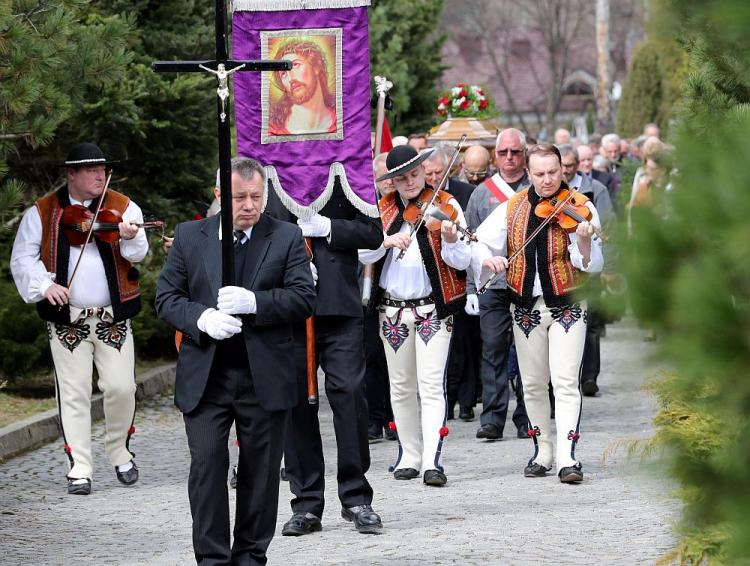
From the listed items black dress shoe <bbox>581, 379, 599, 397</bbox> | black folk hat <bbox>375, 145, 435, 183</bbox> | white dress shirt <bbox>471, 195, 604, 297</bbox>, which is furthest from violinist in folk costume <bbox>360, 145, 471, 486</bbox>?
black dress shoe <bbox>581, 379, 599, 397</bbox>

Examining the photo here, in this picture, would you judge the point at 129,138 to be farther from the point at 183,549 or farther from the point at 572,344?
the point at 183,549

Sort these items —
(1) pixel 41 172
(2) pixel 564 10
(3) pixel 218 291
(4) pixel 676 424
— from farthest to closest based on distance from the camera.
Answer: (2) pixel 564 10, (1) pixel 41 172, (3) pixel 218 291, (4) pixel 676 424

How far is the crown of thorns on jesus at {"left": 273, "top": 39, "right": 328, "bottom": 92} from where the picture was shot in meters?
7.38

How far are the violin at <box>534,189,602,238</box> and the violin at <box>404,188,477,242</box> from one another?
0.45 metres

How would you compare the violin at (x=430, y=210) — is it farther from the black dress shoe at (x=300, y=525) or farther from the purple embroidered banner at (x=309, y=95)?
the black dress shoe at (x=300, y=525)

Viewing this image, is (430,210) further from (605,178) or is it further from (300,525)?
(605,178)

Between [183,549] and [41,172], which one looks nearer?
[183,549]

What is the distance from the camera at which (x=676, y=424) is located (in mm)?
2939

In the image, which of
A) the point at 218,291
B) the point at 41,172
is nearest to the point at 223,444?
the point at 218,291

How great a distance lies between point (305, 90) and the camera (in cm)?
743

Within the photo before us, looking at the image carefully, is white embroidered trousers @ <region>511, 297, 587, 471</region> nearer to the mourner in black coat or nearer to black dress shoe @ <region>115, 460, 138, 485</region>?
black dress shoe @ <region>115, 460, 138, 485</region>

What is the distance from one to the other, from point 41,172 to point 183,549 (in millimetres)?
6558

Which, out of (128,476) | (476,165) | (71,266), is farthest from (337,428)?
(476,165)

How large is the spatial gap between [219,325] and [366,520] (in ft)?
6.35
